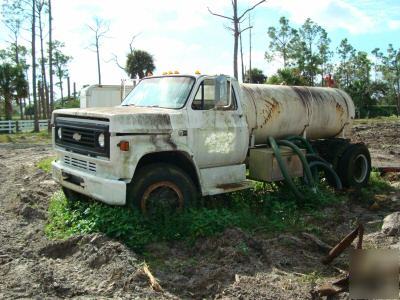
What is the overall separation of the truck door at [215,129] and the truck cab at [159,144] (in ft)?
0.05

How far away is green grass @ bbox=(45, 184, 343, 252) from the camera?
634 cm

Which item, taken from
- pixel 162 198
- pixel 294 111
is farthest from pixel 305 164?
pixel 162 198

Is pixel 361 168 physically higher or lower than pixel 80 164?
lower

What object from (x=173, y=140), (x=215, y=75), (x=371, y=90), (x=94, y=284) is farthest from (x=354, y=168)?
(x=371, y=90)

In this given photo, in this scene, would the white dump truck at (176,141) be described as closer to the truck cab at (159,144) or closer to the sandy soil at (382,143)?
the truck cab at (159,144)

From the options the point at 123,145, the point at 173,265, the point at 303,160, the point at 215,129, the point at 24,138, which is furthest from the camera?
the point at 24,138

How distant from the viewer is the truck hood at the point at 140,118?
629 centimetres

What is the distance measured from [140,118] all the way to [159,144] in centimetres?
44

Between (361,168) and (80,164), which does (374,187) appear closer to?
(361,168)

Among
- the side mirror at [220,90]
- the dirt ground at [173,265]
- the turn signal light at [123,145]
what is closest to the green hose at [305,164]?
the dirt ground at [173,265]

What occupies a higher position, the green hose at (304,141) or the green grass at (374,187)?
the green hose at (304,141)

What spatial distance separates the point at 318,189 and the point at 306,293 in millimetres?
4477

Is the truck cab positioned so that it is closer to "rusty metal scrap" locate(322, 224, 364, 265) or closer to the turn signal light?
the turn signal light

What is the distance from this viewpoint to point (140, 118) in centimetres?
648
